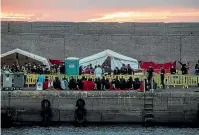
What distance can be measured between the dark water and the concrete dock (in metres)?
0.99

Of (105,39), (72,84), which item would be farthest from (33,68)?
(105,39)

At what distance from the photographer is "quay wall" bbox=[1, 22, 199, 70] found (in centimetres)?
5669

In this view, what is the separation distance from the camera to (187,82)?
46469 millimetres

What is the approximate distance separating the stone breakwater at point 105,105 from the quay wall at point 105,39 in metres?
12.7

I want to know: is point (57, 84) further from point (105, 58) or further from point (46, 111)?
point (105, 58)

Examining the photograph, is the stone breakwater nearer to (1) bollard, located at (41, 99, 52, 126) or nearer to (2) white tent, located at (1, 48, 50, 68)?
(1) bollard, located at (41, 99, 52, 126)

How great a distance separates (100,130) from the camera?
137 feet

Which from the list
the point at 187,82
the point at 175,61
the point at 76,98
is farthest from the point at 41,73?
the point at 175,61

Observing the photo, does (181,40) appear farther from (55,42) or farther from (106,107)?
(106,107)

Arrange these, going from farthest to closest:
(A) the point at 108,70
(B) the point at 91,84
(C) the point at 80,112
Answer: (A) the point at 108,70, (B) the point at 91,84, (C) the point at 80,112

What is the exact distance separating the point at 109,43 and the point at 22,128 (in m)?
16.2

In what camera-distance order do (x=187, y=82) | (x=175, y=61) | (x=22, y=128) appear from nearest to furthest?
1. (x=22, y=128)
2. (x=187, y=82)
3. (x=175, y=61)

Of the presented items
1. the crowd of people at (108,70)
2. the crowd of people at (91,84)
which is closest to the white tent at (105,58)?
the crowd of people at (108,70)

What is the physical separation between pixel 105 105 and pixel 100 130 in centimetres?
213
